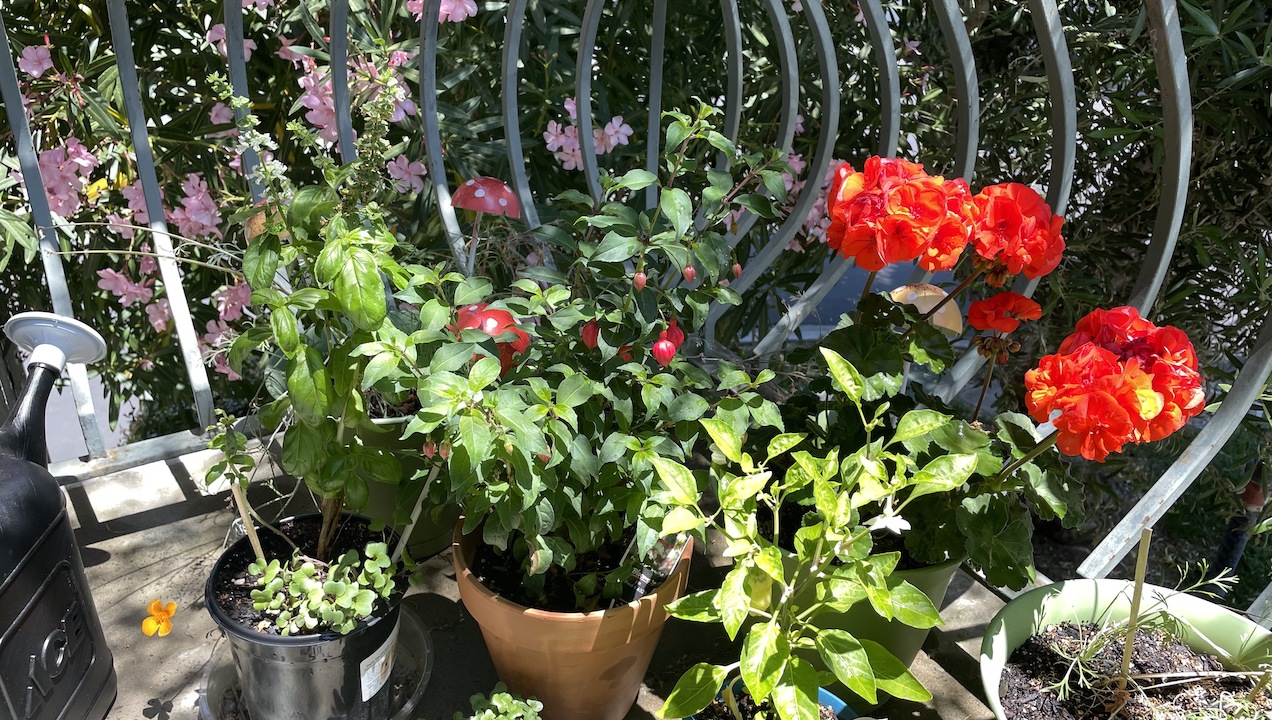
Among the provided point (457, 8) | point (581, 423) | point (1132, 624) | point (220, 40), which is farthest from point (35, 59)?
point (1132, 624)

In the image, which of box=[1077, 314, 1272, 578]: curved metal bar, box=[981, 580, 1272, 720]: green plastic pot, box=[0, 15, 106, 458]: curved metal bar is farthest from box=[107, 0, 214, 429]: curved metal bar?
box=[1077, 314, 1272, 578]: curved metal bar

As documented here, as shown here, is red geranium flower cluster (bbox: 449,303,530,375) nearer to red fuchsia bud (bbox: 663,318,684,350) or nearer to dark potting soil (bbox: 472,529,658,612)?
red fuchsia bud (bbox: 663,318,684,350)

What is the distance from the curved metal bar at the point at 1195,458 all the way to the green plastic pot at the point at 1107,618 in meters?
0.06

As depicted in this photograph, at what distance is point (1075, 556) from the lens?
8.40 ft

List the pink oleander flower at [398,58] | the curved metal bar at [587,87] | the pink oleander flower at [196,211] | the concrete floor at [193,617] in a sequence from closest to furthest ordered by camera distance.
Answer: the curved metal bar at [587,87], the concrete floor at [193,617], the pink oleander flower at [398,58], the pink oleander flower at [196,211]

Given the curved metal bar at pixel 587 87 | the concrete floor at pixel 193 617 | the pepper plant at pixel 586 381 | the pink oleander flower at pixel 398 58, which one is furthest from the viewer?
the pink oleander flower at pixel 398 58

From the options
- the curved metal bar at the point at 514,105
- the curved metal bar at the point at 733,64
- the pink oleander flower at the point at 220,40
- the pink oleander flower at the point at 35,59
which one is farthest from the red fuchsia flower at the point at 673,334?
the pink oleander flower at the point at 35,59

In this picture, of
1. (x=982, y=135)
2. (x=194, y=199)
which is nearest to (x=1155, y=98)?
(x=982, y=135)

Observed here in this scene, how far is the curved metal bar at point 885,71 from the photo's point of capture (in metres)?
1.09

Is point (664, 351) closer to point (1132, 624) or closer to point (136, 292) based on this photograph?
point (1132, 624)

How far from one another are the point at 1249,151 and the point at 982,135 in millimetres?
529

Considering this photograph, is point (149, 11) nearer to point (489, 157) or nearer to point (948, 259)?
point (489, 157)

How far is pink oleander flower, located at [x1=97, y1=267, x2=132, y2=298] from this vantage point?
1.98 meters

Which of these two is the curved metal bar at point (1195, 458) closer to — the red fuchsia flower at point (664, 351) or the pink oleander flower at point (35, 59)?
the red fuchsia flower at point (664, 351)
